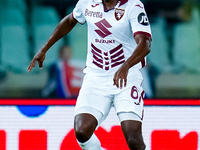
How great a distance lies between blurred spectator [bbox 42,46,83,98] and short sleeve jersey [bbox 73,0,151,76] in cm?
95

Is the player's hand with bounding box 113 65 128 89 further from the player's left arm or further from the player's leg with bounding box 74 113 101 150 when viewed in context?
the player's leg with bounding box 74 113 101 150

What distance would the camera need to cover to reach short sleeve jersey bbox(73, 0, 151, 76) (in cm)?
316

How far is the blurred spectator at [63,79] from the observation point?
4.35 meters

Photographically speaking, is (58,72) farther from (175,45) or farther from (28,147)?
(175,45)

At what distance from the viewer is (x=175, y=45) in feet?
14.2

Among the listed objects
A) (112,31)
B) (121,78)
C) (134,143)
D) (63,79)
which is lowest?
(63,79)

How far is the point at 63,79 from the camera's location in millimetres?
4355

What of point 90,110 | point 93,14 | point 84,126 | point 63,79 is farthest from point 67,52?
point 84,126

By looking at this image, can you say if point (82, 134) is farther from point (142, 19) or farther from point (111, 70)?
point (142, 19)

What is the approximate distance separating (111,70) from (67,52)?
1136 mm

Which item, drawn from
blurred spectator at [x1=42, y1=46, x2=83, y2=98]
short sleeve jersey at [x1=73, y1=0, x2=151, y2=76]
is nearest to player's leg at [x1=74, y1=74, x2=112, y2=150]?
short sleeve jersey at [x1=73, y1=0, x2=151, y2=76]

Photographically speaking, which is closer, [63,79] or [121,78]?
[121,78]

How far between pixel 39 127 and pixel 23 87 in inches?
19.0

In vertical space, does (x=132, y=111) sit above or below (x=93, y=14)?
below
